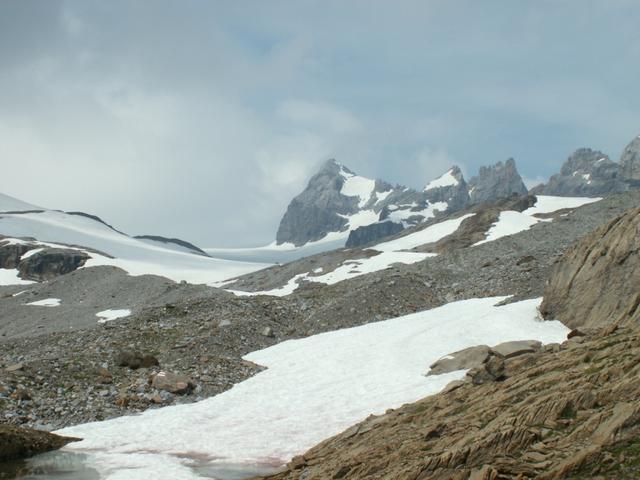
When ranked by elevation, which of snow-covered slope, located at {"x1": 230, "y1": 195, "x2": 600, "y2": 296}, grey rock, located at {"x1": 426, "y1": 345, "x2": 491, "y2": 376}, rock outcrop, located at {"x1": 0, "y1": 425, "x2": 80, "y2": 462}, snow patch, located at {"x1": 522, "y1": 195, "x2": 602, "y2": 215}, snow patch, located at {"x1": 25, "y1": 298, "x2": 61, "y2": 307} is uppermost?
snow patch, located at {"x1": 522, "y1": 195, "x2": 602, "y2": 215}

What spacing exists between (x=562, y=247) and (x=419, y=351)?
36.9 metres

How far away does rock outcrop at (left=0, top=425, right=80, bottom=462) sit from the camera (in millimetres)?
22656

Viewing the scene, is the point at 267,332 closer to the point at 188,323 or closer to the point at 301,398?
the point at 188,323

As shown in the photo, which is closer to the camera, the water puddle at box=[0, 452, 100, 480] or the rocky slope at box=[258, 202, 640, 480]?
the rocky slope at box=[258, 202, 640, 480]

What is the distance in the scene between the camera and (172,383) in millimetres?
33312

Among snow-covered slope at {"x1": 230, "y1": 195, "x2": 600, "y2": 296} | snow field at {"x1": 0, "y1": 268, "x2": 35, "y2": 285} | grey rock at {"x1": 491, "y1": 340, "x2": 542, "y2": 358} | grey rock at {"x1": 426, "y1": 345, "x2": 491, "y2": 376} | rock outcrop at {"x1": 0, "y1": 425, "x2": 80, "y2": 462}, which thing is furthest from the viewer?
snow field at {"x1": 0, "y1": 268, "x2": 35, "y2": 285}

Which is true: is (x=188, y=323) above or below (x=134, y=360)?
above

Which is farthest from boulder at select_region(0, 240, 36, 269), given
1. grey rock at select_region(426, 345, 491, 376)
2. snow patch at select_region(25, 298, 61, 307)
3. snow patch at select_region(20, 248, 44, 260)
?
grey rock at select_region(426, 345, 491, 376)

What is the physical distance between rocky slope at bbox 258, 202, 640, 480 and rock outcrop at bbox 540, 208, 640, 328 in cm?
791

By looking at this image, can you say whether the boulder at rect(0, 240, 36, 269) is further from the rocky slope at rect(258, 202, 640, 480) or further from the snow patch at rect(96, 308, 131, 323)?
the rocky slope at rect(258, 202, 640, 480)

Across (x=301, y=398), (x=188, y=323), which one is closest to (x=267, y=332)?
(x=188, y=323)

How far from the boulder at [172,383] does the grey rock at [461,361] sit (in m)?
13.6

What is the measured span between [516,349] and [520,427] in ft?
47.9

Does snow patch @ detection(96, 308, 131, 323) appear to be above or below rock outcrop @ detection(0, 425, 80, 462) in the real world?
above
